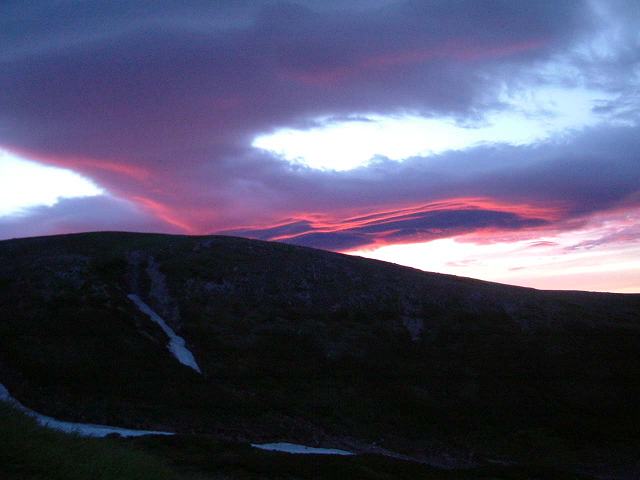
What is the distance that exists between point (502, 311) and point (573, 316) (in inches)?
272

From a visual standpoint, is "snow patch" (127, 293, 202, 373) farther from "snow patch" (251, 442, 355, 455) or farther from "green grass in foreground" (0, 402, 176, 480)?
"green grass in foreground" (0, 402, 176, 480)

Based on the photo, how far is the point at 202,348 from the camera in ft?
140

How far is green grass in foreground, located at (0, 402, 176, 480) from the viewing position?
36.3 feet

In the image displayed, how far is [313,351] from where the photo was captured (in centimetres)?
4528

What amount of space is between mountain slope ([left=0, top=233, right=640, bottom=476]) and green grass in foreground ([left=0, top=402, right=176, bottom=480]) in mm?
17704

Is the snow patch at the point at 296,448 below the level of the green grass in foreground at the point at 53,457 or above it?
below

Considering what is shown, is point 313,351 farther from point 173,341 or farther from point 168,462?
point 168,462

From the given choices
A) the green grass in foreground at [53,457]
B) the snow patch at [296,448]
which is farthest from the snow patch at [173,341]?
the green grass in foreground at [53,457]

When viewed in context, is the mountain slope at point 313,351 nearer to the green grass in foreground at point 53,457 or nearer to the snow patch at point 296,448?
the snow patch at point 296,448

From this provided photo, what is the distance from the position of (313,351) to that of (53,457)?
34140mm

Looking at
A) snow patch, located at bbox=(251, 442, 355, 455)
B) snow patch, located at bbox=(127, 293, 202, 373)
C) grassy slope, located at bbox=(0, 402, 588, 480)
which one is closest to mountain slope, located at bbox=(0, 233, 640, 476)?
snow patch, located at bbox=(127, 293, 202, 373)

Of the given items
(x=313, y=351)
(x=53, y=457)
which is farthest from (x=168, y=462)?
(x=313, y=351)

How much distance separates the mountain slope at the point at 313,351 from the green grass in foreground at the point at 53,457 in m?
17.7

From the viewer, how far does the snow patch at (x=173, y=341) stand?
132 feet
